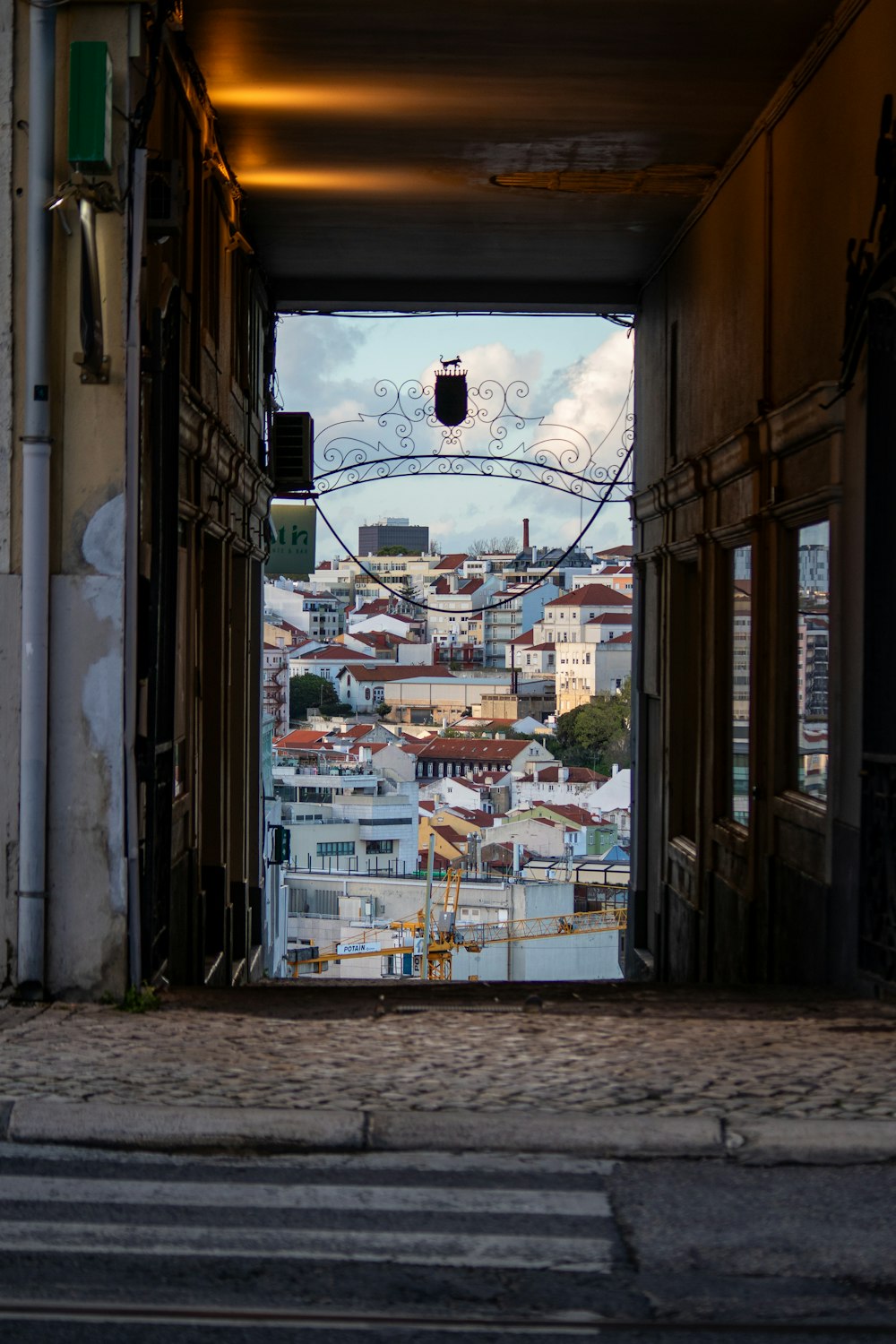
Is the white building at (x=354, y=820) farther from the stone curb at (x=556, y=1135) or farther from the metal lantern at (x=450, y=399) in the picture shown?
the stone curb at (x=556, y=1135)

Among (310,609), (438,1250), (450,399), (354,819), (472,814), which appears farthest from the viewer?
(310,609)

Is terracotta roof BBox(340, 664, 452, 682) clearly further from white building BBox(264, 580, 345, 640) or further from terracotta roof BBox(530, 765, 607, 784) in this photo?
white building BBox(264, 580, 345, 640)

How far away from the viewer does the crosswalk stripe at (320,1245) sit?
A: 15.0ft

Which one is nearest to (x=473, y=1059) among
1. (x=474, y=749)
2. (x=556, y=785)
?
(x=556, y=785)

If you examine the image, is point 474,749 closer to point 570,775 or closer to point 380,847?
point 570,775

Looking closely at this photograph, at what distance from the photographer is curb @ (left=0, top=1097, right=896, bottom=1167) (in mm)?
5504

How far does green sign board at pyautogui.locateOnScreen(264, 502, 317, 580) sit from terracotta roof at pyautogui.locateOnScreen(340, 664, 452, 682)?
60.7 metres

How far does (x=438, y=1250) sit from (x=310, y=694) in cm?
7026

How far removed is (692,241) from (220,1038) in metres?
10.3

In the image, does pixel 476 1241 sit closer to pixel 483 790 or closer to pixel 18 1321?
pixel 18 1321

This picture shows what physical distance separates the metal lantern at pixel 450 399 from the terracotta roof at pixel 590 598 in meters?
57.9

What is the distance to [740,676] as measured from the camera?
1319 cm

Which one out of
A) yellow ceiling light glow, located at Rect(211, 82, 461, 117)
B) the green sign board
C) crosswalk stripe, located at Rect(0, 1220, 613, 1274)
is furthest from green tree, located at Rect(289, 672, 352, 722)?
crosswalk stripe, located at Rect(0, 1220, 613, 1274)

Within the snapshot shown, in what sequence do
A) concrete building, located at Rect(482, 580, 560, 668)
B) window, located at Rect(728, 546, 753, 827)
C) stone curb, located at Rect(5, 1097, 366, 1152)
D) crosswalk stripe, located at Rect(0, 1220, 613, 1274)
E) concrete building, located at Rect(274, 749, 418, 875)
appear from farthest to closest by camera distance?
concrete building, located at Rect(482, 580, 560, 668) → concrete building, located at Rect(274, 749, 418, 875) → window, located at Rect(728, 546, 753, 827) → stone curb, located at Rect(5, 1097, 366, 1152) → crosswalk stripe, located at Rect(0, 1220, 613, 1274)
